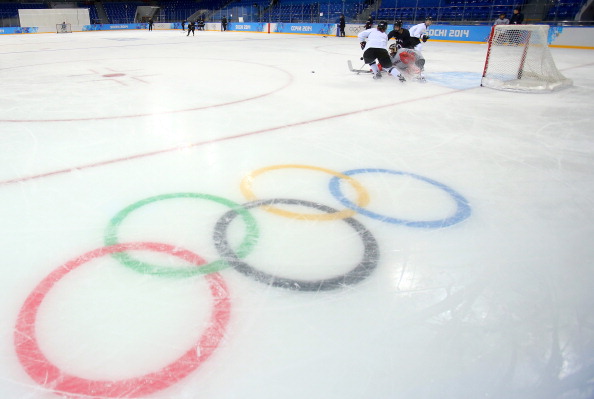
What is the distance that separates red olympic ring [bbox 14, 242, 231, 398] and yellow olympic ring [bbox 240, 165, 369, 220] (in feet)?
1.83

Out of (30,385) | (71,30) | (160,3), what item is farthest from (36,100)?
(160,3)

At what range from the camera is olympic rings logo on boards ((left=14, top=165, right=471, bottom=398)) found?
0.94 metres

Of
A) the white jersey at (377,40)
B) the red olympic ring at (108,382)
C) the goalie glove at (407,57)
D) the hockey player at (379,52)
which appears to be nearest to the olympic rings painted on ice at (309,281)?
the red olympic ring at (108,382)

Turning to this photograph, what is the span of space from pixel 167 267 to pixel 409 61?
543 cm

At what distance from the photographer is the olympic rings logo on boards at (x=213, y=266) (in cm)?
94

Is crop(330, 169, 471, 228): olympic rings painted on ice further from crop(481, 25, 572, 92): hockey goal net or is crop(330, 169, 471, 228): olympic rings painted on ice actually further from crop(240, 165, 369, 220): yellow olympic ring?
crop(481, 25, 572, 92): hockey goal net

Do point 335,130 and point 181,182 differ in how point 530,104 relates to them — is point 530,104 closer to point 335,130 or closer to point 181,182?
point 335,130

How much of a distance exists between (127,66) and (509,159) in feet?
21.6

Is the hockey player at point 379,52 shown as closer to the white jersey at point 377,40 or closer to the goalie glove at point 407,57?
the white jersey at point 377,40

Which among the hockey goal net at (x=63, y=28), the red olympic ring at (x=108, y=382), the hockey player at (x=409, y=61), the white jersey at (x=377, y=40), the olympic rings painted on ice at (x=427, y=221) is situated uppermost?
the hockey goal net at (x=63, y=28)

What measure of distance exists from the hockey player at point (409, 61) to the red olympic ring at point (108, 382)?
5292 millimetres

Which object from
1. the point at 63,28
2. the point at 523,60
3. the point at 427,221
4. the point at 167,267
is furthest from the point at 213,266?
the point at 63,28

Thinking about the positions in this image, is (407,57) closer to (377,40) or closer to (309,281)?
(377,40)

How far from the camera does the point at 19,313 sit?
1135 mm
